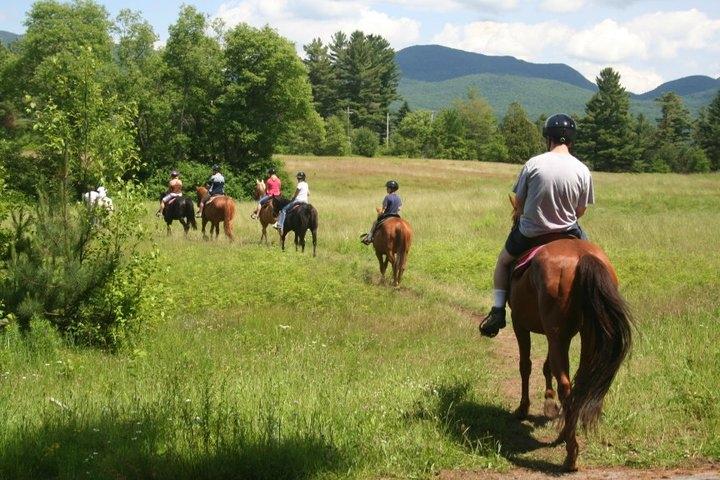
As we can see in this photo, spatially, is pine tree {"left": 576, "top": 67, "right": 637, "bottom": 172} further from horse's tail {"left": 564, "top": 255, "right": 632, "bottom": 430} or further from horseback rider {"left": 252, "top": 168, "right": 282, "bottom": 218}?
horse's tail {"left": 564, "top": 255, "right": 632, "bottom": 430}

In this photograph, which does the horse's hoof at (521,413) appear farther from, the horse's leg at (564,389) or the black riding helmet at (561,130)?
the black riding helmet at (561,130)

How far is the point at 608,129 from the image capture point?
334 feet

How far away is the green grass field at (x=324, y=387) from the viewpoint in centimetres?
573

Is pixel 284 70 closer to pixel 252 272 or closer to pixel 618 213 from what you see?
pixel 618 213

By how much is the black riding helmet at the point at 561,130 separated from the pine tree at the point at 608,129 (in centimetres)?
9876

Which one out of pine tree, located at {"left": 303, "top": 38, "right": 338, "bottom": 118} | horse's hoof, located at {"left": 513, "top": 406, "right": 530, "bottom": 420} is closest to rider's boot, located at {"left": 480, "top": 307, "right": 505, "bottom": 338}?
horse's hoof, located at {"left": 513, "top": 406, "right": 530, "bottom": 420}

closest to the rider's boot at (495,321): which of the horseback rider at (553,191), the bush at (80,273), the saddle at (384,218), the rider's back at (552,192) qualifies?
the horseback rider at (553,191)

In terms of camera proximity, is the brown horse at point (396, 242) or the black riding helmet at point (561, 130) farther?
the brown horse at point (396, 242)

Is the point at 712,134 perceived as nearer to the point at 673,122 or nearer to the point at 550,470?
the point at 673,122

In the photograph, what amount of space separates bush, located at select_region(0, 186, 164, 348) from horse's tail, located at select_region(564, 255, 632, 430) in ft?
20.5

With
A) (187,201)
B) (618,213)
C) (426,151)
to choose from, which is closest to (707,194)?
(618,213)

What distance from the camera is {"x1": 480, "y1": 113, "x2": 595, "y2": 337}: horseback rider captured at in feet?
22.5

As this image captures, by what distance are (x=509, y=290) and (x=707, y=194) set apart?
3830cm

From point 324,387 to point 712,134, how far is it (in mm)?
112914
